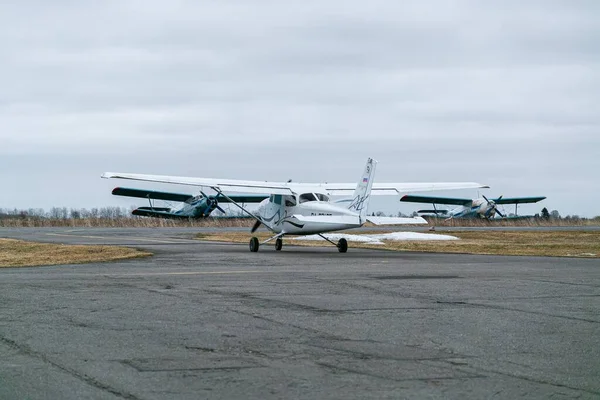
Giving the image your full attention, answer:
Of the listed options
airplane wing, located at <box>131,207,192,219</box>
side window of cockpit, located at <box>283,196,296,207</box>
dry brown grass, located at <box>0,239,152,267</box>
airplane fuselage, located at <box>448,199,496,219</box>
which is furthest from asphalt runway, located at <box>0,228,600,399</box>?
airplane fuselage, located at <box>448,199,496,219</box>

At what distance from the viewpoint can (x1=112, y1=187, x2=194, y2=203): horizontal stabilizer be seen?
6850cm

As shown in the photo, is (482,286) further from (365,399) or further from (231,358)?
(365,399)

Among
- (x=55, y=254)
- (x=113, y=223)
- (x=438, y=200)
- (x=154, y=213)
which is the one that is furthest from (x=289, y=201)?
(x=438, y=200)

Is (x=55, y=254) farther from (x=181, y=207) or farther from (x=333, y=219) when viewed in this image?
(x=181, y=207)

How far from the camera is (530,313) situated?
10.9m

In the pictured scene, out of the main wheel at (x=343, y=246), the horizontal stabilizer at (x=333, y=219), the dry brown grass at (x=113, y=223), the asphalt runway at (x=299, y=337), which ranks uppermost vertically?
the dry brown grass at (x=113, y=223)

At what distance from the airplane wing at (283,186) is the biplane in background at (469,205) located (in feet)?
159

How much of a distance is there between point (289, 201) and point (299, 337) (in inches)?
840

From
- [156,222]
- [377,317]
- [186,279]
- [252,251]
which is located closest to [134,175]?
[252,251]

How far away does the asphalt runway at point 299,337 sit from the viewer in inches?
256

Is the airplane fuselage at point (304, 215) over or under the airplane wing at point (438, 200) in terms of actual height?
under

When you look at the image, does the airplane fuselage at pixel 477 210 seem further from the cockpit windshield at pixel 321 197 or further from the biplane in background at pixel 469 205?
the cockpit windshield at pixel 321 197

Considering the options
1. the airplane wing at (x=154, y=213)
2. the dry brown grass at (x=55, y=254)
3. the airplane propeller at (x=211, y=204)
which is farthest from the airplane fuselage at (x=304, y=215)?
the airplane wing at (x=154, y=213)

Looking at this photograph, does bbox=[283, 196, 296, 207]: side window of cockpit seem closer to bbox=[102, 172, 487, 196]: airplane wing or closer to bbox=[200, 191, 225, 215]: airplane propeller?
bbox=[102, 172, 487, 196]: airplane wing
